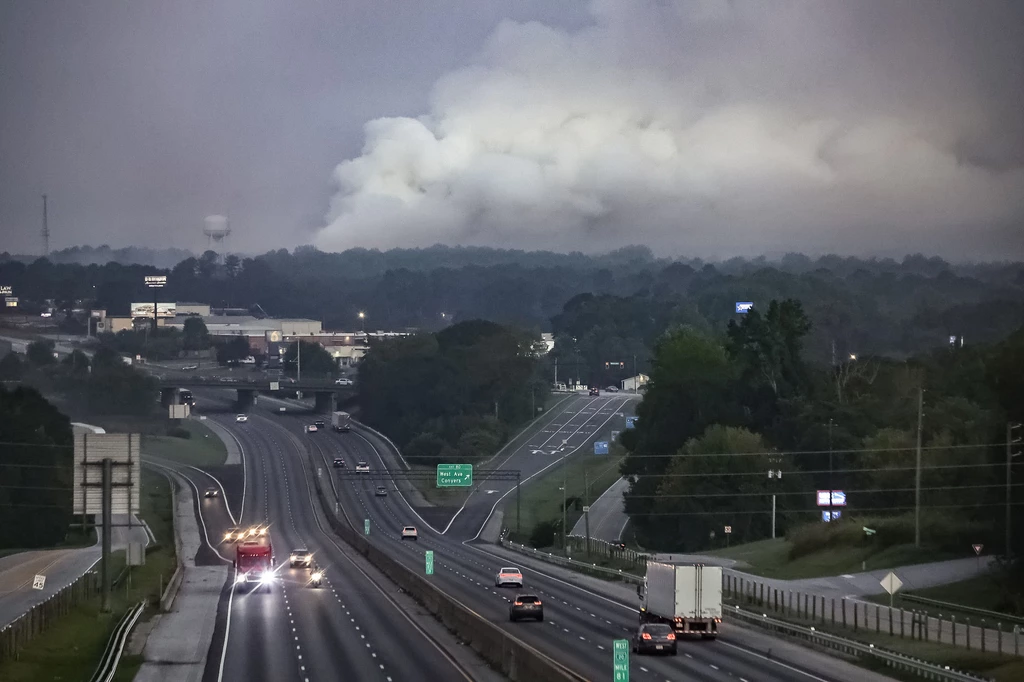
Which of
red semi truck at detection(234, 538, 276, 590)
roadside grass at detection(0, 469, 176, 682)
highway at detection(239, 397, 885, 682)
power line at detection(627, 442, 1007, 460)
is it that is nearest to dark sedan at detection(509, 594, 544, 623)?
highway at detection(239, 397, 885, 682)

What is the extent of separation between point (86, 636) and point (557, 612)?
70.6ft

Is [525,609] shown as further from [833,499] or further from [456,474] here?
[456,474]

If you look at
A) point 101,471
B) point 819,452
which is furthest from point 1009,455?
point 819,452

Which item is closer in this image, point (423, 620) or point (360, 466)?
point (423, 620)

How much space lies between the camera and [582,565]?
93.9 m

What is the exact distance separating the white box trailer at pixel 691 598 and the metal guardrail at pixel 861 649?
3507mm

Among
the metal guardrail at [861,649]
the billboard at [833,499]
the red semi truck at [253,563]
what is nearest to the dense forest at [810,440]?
the billboard at [833,499]

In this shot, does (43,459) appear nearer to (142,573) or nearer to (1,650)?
(142,573)

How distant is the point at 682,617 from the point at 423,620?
41.8 feet

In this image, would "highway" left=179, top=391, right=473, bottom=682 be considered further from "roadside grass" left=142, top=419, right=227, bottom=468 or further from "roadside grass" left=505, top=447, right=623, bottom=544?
"roadside grass" left=142, top=419, right=227, bottom=468

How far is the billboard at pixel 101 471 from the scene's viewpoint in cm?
5912

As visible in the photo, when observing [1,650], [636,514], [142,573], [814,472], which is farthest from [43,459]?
[1,650]

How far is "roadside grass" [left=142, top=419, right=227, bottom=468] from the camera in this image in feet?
486

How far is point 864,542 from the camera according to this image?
289 ft
